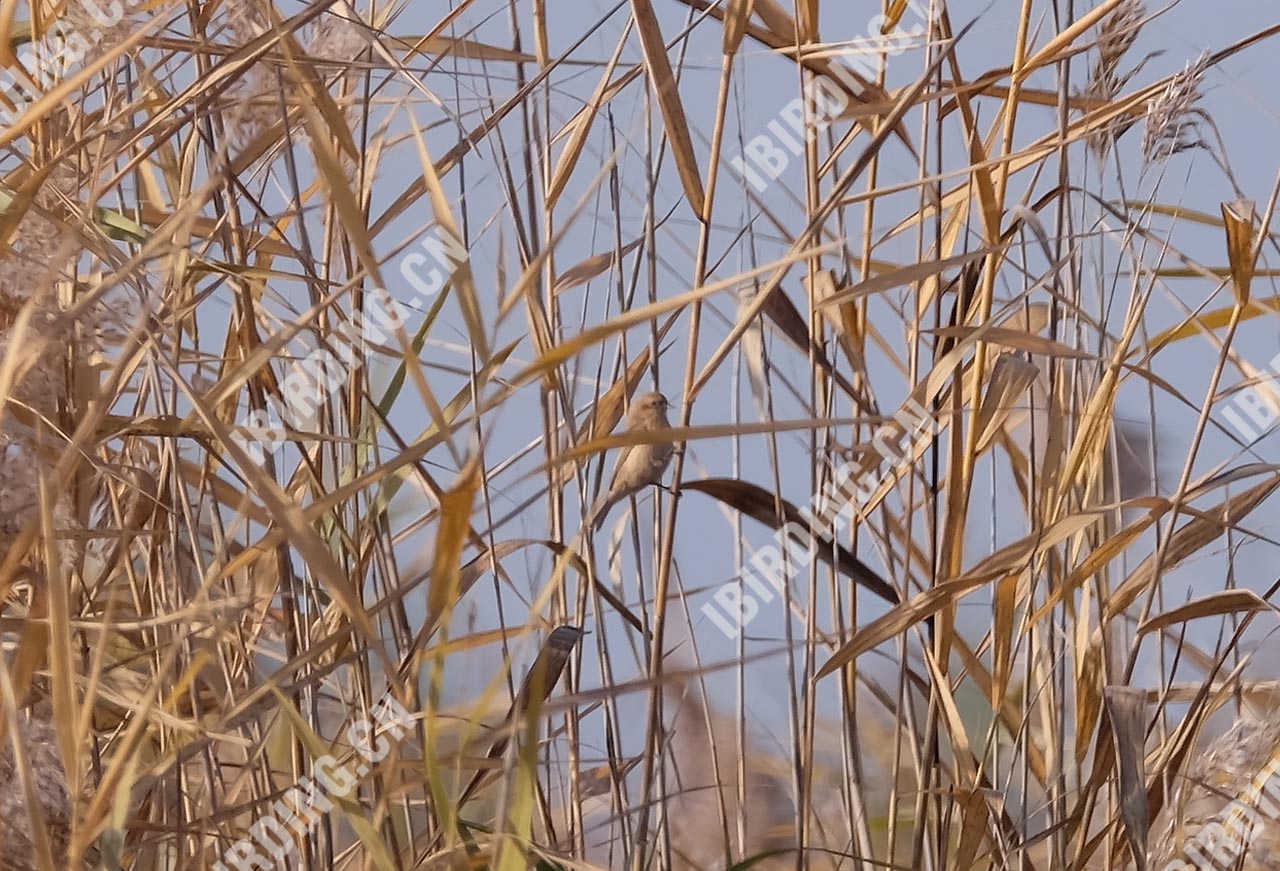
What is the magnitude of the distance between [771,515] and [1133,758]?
20cm

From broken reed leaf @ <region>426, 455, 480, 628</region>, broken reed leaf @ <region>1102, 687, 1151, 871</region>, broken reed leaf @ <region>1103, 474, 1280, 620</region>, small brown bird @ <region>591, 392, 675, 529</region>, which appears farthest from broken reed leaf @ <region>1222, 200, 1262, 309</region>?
broken reed leaf @ <region>426, 455, 480, 628</region>

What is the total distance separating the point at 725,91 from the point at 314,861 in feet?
1.46

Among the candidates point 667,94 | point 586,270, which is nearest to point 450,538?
point 667,94

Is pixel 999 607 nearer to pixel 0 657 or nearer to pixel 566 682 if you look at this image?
pixel 566 682

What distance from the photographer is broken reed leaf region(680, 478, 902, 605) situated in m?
0.63

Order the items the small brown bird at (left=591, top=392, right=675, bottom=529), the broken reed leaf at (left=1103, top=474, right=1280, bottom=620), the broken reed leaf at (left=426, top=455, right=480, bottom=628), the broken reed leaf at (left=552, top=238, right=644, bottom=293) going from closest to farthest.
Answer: the broken reed leaf at (left=426, top=455, right=480, bottom=628), the small brown bird at (left=591, top=392, right=675, bottom=529), the broken reed leaf at (left=1103, top=474, right=1280, bottom=620), the broken reed leaf at (left=552, top=238, right=644, bottom=293)

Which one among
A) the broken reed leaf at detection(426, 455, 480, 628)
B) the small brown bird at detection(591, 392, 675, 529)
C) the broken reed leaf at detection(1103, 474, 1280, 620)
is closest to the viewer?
the broken reed leaf at detection(426, 455, 480, 628)

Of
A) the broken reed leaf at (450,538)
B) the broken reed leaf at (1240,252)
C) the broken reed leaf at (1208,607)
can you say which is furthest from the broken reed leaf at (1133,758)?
the broken reed leaf at (450,538)

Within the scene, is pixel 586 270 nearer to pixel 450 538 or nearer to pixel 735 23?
pixel 735 23

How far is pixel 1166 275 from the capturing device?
0.78 metres

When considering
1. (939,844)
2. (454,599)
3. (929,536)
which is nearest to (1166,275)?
(929,536)

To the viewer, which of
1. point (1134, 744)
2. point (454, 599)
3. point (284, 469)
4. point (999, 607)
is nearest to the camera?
point (454, 599)

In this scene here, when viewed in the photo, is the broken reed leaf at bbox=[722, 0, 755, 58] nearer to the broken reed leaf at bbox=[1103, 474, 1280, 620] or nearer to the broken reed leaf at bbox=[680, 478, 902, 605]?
the broken reed leaf at bbox=[680, 478, 902, 605]

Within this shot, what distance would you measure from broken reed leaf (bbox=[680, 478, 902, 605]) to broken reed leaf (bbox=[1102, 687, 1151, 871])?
0.12 m
